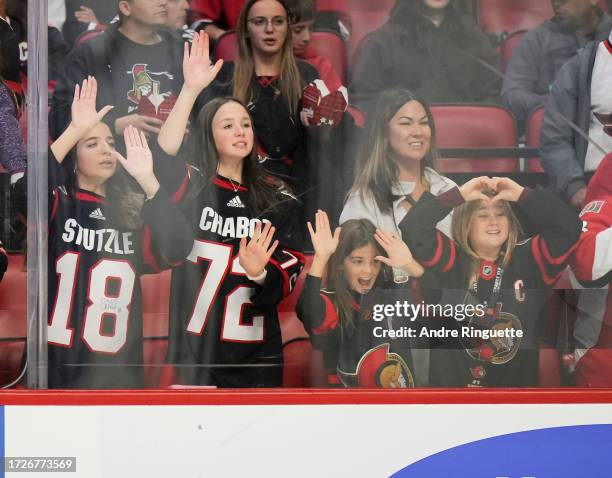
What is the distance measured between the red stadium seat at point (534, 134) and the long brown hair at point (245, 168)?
2.43ft

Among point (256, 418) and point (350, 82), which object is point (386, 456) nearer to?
point (256, 418)

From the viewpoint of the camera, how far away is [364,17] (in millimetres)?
2943

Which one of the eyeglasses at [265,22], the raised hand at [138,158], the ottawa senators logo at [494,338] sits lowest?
the ottawa senators logo at [494,338]

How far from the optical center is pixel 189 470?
293cm

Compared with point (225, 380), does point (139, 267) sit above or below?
above

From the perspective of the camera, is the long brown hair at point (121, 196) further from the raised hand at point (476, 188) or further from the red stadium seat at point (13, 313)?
the raised hand at point (476, 188)

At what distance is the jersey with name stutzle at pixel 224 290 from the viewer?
2953 mm

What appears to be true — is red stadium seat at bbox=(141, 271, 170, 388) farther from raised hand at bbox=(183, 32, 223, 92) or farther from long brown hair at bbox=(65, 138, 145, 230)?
raised hand at bbox=(183, 32, 223, 92)

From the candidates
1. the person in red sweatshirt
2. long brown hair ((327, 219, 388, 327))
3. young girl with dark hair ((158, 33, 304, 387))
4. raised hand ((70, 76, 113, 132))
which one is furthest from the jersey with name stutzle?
the person in red sweatshirt

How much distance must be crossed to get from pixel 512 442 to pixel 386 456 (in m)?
0.38

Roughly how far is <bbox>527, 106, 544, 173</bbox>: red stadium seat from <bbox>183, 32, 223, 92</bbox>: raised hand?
95 cm

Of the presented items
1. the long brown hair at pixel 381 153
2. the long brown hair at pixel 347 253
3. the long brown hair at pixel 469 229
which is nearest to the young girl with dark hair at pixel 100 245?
the long brown hair at pixel 347 253

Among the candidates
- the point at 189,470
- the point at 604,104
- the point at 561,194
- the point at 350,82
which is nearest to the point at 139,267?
the point at 189,470

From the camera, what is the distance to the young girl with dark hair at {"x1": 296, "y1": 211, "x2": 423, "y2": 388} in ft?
9.75
